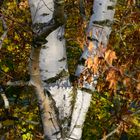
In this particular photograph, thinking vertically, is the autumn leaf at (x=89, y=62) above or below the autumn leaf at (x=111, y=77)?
above

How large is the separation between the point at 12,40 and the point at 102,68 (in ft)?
20.0

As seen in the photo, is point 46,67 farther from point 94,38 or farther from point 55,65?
point 94,38

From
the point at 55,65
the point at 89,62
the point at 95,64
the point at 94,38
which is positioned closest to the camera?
the point at 95,64

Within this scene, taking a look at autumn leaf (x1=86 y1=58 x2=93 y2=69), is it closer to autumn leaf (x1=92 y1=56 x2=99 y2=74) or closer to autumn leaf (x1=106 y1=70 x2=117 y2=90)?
autumn leaf (x1=92 y1=56 x2=99 y2=74)

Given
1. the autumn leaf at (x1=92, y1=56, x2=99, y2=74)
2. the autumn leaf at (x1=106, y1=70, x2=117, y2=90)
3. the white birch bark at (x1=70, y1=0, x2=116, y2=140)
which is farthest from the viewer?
the white birch bark at (x1=70, y1=0, x2=116, y2=140)

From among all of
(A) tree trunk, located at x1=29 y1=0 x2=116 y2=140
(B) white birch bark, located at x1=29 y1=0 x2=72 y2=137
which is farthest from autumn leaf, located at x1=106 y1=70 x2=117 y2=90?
(B) white birch bark, located at x1=29 y1=0 x2=72 y2=137

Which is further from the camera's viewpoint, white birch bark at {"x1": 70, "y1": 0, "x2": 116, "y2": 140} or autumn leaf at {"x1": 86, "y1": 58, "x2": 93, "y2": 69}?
white birch bark at {"x1": 70, "y1": 0, "x2": 116, "y2": 140}

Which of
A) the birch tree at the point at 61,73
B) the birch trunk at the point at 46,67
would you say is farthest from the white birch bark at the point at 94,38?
the birch trunk at the point at 46,67

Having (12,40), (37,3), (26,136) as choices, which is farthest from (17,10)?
(37,3)

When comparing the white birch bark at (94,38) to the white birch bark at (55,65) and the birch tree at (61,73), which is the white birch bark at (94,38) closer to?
the birch tree at (61,73)

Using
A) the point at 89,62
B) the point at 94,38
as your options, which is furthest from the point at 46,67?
the point at 94,38

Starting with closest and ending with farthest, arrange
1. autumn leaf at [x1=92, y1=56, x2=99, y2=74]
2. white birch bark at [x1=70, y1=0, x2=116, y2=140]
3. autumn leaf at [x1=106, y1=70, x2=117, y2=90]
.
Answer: autumn leaf at [x1=92, y1=56, x2=99, y2=74]
autumn leaf at [x1=106, y1=70, x2=117, y2=90]
white birch bark at [x1=70, y1=0, x2=116, y2=140]

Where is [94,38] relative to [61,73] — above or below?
above

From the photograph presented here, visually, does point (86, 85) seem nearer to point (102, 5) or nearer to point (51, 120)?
point (51, 120)
